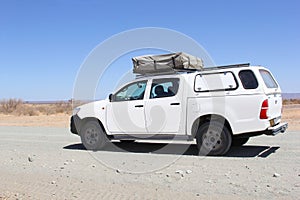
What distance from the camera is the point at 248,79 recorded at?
8219mm

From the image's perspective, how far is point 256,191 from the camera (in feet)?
18.0

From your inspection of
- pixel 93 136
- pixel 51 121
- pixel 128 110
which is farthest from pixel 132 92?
pixel 51 121

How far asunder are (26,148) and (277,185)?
783cm

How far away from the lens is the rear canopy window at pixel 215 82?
329 inches

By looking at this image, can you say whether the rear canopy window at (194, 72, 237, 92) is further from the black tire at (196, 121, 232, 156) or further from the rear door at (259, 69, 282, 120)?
the black tire at (196, 121, 232, 156)

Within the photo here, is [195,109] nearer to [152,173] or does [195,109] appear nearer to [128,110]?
[128,110]

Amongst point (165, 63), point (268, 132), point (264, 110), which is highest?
point (165, 63)

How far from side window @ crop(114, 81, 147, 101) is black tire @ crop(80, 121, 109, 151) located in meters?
1.03

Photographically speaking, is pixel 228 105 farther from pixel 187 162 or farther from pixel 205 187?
pixel 205 187

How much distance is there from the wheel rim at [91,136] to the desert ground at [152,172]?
1.26ft

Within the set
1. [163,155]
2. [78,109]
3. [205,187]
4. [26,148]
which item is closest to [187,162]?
[163,155]

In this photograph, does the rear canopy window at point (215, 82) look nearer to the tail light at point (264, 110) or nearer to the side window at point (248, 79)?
the side window at point (248, 79)

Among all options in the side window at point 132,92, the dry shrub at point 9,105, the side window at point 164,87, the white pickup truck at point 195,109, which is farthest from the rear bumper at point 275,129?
the dry shrub at point 9,105

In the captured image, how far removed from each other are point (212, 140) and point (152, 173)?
7.21 feet
